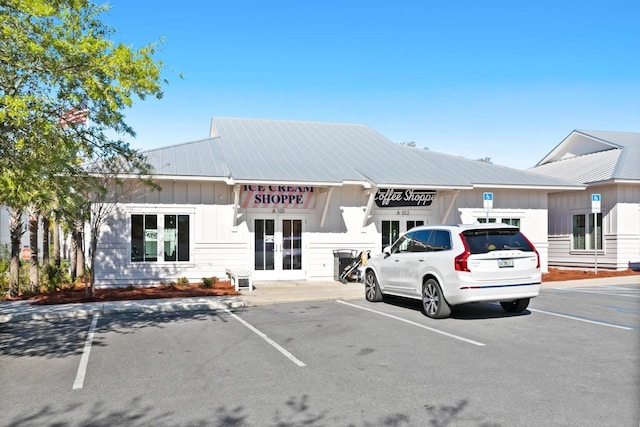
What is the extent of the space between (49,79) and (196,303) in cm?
640

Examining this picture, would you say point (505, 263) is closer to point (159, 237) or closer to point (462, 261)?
point (462, 261)

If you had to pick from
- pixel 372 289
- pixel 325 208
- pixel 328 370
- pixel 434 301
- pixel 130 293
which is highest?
pixel 325 208

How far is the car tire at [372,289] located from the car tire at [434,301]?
2197 mm

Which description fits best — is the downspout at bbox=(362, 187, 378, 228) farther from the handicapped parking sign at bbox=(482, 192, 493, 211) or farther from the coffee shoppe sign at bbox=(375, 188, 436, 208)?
the handicapped parking sign at bbox=(482, 192, 493, 211)

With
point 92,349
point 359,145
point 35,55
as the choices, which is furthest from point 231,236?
point 35,55

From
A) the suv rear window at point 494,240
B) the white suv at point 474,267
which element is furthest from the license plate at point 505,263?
the suv rear window at point 494,240

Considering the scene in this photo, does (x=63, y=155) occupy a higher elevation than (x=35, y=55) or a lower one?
lower

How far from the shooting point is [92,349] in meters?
8.43

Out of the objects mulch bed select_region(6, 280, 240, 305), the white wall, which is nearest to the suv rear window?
mulch bed select_region(6, 280, 240, 305)

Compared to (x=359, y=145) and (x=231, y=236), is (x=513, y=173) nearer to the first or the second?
(x=359, y=145)

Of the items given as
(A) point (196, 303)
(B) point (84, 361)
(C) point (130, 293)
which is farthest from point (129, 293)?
(B) point (84, 361)

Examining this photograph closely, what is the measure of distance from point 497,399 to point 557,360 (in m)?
2.06

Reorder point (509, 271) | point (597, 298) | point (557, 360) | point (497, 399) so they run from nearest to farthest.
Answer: point (497, 399), point (557, 360), point (509, 271), point (597, 298)

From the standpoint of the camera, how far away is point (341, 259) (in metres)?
17.9
